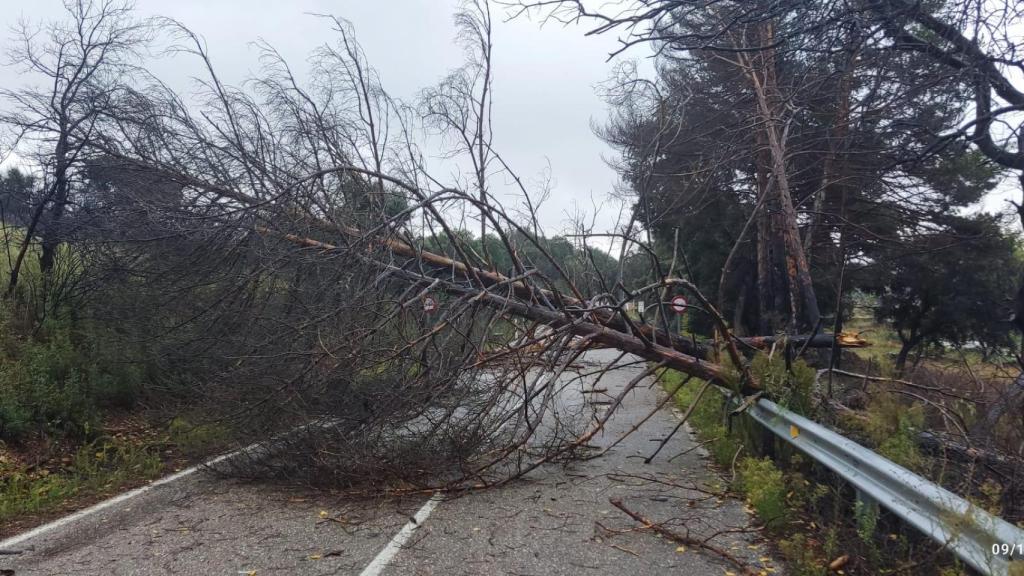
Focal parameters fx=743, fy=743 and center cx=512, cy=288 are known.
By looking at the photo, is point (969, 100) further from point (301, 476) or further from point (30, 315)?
point (30, 315)

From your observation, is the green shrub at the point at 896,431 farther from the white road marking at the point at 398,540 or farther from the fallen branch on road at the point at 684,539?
the white road marking at the point at 398,540

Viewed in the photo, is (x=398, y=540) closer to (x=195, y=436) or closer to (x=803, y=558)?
(x=803, y=558)

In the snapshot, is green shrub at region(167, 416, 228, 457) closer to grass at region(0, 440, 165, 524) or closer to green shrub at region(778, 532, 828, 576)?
grass at region(0, 440, 165, 524)

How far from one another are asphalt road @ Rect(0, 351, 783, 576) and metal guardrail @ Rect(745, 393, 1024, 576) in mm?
782

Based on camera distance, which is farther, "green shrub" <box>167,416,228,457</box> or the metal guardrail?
"green shrub" <box>167,416,228,457</box>

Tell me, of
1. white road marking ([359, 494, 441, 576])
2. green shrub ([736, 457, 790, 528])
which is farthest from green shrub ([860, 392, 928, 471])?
white road marking ([359, 494, 441, 576])

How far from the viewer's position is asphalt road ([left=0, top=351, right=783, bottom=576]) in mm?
4816

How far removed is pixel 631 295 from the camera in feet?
24.6

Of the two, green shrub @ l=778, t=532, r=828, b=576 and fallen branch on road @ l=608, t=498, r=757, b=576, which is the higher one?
green shrub @ l=778, t=532, r=828, b=576

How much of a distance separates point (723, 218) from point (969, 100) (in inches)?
513

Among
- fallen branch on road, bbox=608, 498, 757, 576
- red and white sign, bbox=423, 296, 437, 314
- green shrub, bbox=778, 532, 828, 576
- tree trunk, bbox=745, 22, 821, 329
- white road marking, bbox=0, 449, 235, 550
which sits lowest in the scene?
white road marking, bbox=0, 449, 235, 550

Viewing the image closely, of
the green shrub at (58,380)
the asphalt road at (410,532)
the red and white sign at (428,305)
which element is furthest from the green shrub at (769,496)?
the green shrub at (58,380)
